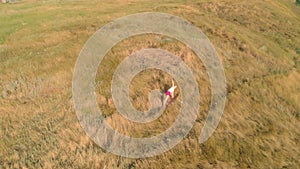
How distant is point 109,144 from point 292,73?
1105 cm

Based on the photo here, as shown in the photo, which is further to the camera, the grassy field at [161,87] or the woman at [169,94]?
the woman at [169,94]

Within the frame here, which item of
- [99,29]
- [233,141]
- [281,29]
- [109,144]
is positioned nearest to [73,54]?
[99,29]

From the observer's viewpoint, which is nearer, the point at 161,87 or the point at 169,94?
the point at 169,94

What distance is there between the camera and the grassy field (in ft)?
35.4

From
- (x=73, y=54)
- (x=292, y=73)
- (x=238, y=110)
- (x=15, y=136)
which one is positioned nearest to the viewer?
(x=15, y=136)

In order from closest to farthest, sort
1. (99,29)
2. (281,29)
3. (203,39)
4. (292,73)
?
(292,73) → (203,39) → (99,29) → (281,29)

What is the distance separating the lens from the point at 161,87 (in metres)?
14.8

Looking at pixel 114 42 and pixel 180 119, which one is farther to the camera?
pixel 114 42

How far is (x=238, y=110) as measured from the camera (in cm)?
1355

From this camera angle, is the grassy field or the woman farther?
the woman

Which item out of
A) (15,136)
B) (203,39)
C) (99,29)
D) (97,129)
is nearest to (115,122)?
(97,129)

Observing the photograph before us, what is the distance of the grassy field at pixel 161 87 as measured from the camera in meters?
10.8

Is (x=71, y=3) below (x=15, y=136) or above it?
above

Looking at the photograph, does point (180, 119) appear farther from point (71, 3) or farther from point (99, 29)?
point (71, 3)
